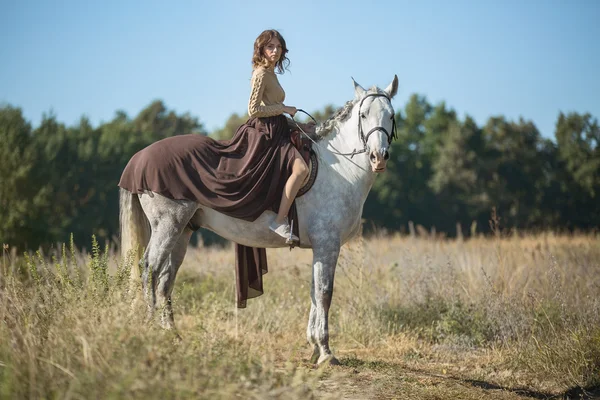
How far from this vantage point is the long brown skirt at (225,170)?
5934 mm

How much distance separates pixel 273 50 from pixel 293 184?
1.45 m

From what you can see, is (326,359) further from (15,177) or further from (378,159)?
(15,177)

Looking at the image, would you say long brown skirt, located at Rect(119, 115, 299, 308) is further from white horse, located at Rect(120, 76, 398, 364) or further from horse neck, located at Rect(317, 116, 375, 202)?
horse neck, located at Rect(317, 116, 375, 202)

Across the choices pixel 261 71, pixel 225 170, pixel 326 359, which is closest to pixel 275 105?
pixel 261 71

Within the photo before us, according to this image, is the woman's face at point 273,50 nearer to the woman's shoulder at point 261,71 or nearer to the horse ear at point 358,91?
the woman's shoulder at point 261,71

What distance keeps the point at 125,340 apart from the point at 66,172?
2943 cm

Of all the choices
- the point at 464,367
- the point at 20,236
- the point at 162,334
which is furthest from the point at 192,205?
the point at 20,236

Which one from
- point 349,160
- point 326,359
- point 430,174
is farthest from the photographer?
point 430,174

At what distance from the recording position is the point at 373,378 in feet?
18.4

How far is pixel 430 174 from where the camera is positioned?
46969 millimetres

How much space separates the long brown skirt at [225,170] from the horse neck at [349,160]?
1.67ft

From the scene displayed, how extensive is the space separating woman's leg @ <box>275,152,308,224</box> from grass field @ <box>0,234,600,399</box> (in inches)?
51.3

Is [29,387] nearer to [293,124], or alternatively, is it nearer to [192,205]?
[192,205]

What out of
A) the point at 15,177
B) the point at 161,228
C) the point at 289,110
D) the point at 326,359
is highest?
the point at 15,177
